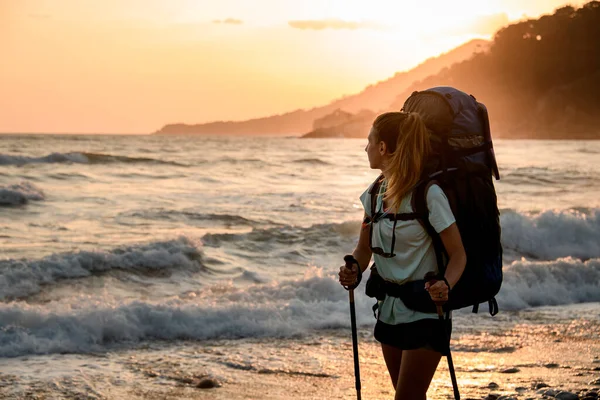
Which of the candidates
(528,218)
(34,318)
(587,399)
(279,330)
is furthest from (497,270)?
(528,218)

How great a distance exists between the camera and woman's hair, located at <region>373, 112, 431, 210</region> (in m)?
3.59

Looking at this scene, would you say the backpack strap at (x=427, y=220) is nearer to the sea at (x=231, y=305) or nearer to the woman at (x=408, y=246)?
the woman at (x=408, y=246)

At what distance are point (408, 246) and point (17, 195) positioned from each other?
21.4 meters

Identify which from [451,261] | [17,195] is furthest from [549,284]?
[17,195]

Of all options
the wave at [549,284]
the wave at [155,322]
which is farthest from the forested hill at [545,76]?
the wave at [155,322]

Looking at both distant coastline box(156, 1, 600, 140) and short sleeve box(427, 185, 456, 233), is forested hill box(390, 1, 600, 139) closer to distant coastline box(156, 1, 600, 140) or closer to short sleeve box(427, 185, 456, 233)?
distant coastline box(156, 1, 600, 140)

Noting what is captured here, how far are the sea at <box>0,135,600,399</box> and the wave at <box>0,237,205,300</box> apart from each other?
0.11 ft

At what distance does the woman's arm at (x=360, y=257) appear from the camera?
396 cm

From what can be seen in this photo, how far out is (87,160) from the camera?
1625 inches

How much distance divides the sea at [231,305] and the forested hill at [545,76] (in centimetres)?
15928

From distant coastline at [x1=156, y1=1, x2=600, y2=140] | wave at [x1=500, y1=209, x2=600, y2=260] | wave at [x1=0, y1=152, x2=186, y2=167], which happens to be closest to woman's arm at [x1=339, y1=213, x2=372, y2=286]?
wave at [x1=500, y1=209, x2=600, y2=260]

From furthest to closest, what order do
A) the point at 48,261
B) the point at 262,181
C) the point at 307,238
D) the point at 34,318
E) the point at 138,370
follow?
→ 1. the point at 262,181
2. the point at 307,238
3. the point at 48,261
4. the point at 34,318
5. the point at 138,370

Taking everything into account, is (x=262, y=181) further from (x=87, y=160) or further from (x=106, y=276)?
(x=106, y=276)

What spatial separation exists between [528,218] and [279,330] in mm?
11958
